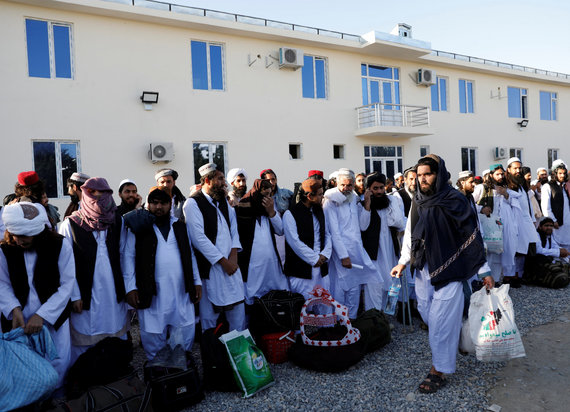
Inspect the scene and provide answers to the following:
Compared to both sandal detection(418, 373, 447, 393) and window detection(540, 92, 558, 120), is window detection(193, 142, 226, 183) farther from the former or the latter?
window detection(540, 92, 558, 120)

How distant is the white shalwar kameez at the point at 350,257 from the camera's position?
4.75 meters

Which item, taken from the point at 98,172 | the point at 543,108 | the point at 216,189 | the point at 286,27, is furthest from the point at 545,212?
the point at 543,108

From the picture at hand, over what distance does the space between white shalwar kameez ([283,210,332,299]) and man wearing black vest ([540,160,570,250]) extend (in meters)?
4.82

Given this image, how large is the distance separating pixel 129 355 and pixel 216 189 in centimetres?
169

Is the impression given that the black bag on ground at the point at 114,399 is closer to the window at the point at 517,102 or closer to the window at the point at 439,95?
the window at the point at 439,95

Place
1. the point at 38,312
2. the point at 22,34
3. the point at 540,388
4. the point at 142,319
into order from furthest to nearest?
the point at 22,34 < the point at 142,319 < the point at 540,388 < the point at 38,312

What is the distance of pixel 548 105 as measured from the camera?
19328 millimetres

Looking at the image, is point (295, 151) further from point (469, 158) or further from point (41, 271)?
point (41, 271)

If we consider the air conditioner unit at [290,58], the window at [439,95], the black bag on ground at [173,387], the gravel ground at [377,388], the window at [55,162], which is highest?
the air conditioner unit at [290,58]

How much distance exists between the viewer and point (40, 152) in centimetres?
941

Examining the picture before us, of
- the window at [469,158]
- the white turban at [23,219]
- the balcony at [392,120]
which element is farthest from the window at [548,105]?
the white turban at [23,219]

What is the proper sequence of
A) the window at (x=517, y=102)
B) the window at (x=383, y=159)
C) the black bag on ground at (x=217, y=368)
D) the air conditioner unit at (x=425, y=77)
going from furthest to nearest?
the window at (x=517, y=102), the air conditioner unit at (x=425, y=77), the window at (x=383, y=159), the black bag on ground at (x=217, y=368)

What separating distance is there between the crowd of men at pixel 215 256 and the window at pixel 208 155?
6.22 metres

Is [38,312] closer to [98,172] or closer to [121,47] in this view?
[98,172]
